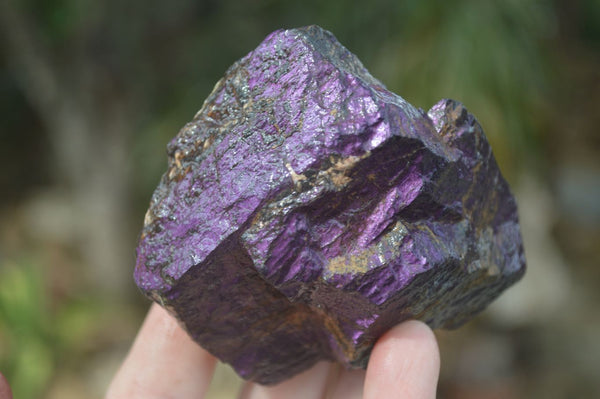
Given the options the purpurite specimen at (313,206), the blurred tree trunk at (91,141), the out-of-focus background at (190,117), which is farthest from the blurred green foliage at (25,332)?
the purpurite specimen at (313,206)

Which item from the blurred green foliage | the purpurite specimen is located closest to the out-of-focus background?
the blurred green foliage

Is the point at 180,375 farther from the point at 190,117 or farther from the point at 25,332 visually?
the point at 25,332

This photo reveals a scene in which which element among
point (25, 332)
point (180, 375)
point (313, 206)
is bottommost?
point (25, 332)

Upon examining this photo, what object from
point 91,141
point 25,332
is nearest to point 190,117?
point 91,141

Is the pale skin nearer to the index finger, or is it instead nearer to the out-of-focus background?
the index finger

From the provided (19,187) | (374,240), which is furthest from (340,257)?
(19,187)

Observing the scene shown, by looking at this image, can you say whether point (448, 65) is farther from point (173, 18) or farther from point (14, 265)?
point (14, 265)
